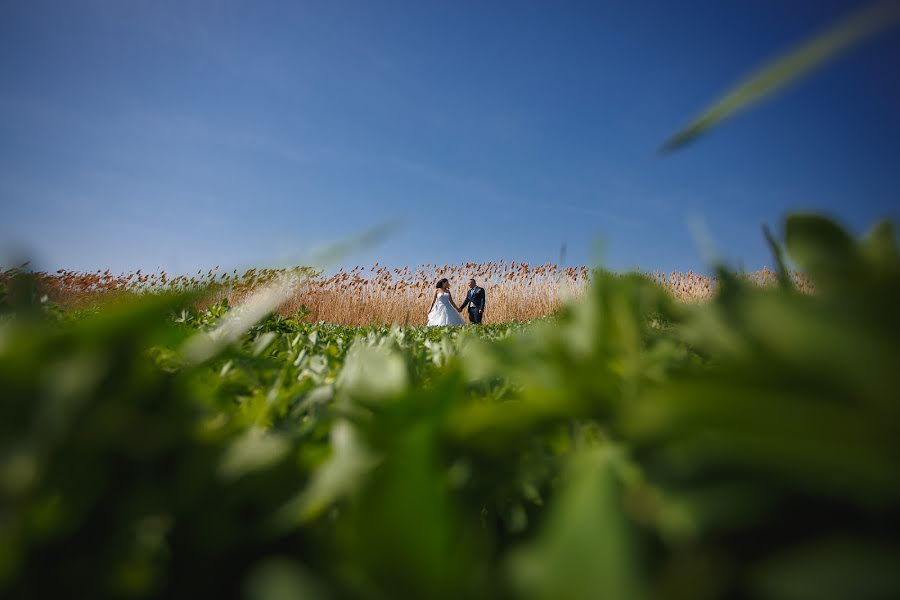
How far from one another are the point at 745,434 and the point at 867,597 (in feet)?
0.28

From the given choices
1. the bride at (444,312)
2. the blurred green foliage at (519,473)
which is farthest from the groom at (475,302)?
the blurred green foliage at (519,473)

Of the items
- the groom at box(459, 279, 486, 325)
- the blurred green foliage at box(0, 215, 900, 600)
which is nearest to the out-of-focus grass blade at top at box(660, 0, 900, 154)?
the blurred green foliage at box(0, 215, 900, 600)

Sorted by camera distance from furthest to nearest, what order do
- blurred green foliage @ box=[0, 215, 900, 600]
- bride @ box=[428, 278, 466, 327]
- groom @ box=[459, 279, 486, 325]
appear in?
groom @ box=[459, 279, 486, 325]
bride @ box=[428, 278, 466, 327]
blurred green foliage @ box=[0, 215, 900, 600]

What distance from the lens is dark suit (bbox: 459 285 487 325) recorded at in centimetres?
1722

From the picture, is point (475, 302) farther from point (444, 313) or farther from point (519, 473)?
point (519, 473)

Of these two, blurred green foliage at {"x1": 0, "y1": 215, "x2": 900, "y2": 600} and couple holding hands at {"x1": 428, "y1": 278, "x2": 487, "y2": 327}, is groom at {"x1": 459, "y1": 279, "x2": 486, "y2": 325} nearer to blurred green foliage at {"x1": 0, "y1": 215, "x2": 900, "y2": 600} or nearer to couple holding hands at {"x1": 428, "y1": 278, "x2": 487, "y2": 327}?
couple holding hands at {"x1": 428, "y1": 278, "x2": 487, "y2": 327}

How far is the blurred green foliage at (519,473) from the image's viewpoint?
0.23 m


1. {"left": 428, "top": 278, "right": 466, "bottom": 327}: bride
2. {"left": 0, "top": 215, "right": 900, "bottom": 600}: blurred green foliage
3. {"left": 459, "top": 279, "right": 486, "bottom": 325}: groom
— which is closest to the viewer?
{"left": 0, "top": 215, "right": 900, "bottom": 600}: blurred green foliage

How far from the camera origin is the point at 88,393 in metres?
0.29

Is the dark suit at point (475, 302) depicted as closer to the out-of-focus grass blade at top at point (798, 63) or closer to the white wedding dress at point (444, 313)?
the white wedding dress at point (444, 313)

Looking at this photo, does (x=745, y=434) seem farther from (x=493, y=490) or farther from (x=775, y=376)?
(x=493, y=490)

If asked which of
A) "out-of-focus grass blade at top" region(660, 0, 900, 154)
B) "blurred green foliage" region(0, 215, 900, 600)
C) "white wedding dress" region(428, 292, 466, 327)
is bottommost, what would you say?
"blurred green foliage" region(0, 215, 900, 600)

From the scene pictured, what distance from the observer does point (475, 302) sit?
17281 millimetres

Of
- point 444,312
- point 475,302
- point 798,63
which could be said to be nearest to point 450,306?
point 444,312
